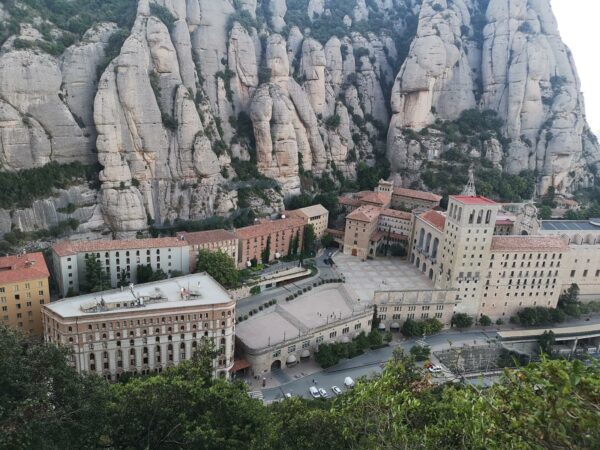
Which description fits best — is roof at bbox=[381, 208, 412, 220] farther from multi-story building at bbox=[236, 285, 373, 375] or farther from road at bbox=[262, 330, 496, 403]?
road at bbox=[262, 330, 496, 403]

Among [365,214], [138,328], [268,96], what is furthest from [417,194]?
[138,328]

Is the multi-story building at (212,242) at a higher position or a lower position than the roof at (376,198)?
lower

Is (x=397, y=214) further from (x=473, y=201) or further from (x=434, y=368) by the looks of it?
(x=434, y=368)

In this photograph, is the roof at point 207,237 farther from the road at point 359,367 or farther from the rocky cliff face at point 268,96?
the road at point 359,367

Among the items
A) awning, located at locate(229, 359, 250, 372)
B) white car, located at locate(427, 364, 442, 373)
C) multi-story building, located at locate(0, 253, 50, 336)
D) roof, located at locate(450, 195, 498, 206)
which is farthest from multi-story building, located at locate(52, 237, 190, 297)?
roof, located at locate(450, 195, 498, 206)

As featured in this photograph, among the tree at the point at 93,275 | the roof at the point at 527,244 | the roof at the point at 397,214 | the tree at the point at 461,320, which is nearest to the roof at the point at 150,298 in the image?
the tree at the point at 93,275
